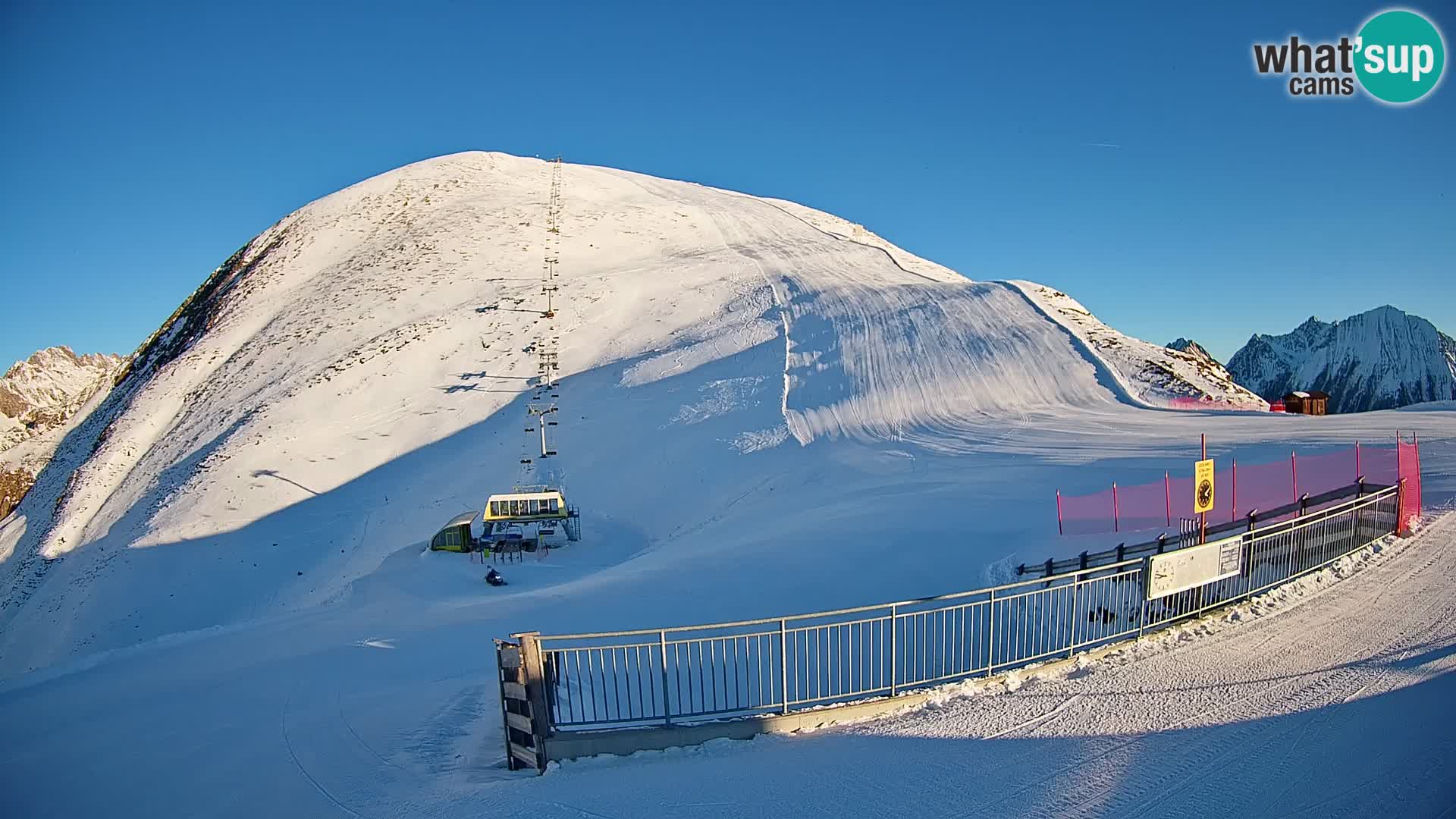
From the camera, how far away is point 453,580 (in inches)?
848

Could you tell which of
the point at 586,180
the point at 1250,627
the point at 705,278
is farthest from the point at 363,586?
the point at 586,180

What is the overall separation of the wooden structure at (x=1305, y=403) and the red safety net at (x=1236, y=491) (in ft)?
70.8

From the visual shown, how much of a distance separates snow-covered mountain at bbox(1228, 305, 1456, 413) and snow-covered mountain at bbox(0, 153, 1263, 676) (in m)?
109

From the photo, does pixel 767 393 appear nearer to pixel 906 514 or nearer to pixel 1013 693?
pixel 906 514

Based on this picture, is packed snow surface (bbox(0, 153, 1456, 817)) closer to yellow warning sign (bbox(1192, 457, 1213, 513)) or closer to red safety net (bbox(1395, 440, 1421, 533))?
red safety net (bbox(1395, 440, 1421, 533))

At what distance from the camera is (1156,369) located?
1235 inches

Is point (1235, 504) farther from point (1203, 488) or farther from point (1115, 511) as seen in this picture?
point (1203, 488)

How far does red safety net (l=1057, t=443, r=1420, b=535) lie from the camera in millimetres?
16547

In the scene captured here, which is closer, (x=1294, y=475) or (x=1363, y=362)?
(x=1294, y=475)

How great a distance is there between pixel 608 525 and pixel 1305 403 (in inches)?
1310

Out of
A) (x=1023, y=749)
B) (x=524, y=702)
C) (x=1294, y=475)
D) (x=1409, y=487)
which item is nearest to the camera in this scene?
(x=1023, y=749)

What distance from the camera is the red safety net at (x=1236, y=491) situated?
16.5m

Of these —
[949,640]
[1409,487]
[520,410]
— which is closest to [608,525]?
→ [520,410]

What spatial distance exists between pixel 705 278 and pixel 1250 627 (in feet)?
132
